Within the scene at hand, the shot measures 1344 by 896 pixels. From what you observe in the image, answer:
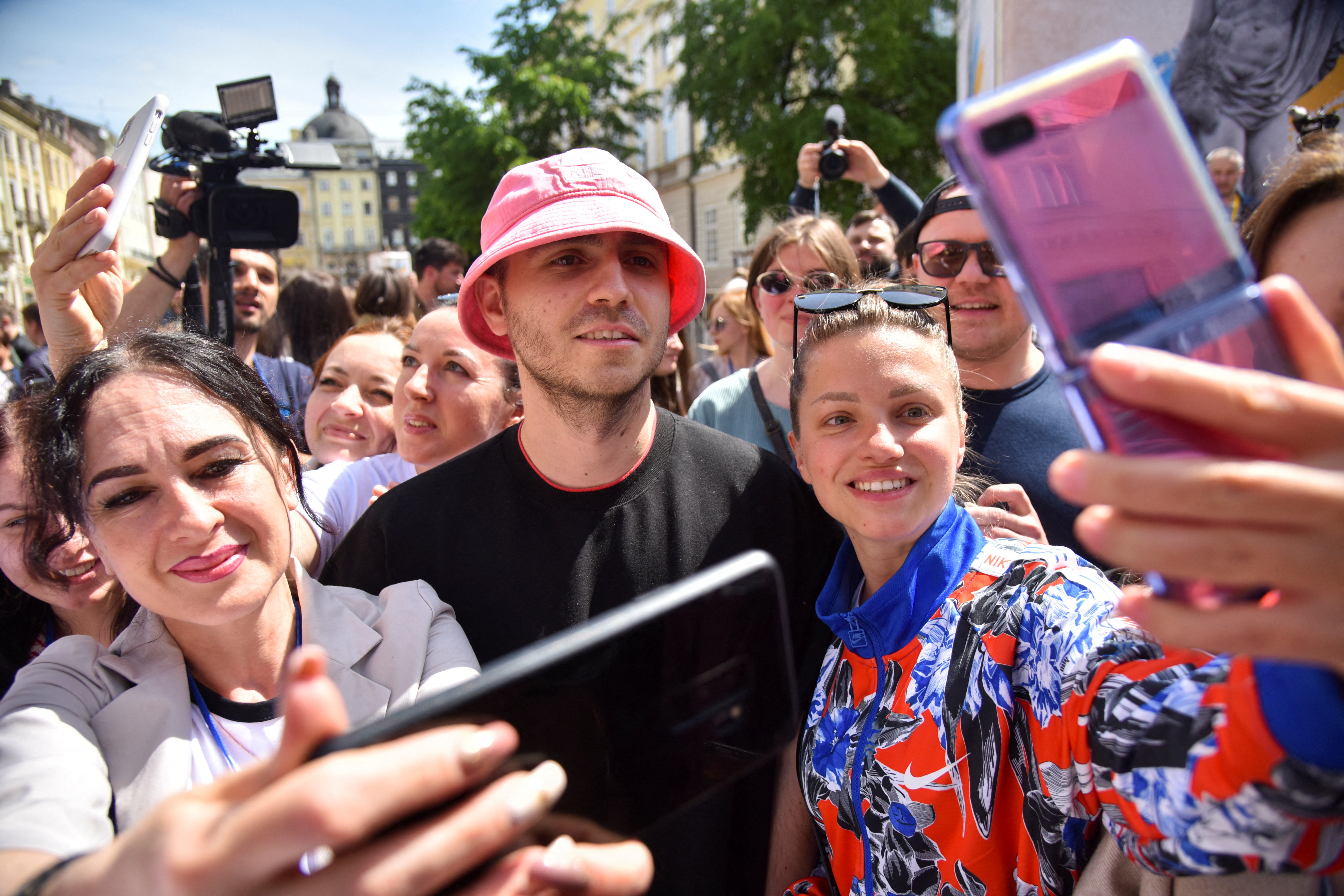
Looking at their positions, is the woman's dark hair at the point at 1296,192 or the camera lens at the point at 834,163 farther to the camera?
the camera lens at the point at 834,163

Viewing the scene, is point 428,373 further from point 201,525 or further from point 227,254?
point 201,525

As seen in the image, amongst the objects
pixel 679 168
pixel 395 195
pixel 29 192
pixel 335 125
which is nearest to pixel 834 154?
pixel 679 168

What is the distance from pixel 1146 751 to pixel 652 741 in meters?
0.63

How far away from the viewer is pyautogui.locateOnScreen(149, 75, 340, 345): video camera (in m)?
3.32

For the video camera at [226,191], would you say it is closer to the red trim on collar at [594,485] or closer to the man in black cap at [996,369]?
the red trim on collar at [594,485]

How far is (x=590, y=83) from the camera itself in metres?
30.1

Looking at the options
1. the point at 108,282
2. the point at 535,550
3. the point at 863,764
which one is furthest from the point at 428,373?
the point at 863,764

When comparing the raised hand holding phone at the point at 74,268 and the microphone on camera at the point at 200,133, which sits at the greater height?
the microphone on camera at the point at 200,133

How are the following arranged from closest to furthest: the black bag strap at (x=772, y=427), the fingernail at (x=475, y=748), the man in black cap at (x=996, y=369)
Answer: the fingernail at (x=475, y=748) → the man in black cap at (x=996, y=369) → the black bag strap at (x=772, y=427)

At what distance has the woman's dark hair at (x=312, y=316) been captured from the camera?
518 cm

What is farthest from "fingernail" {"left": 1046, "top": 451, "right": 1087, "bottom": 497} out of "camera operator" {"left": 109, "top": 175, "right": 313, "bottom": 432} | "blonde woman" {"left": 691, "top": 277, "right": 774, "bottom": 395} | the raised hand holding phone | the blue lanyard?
"blonde woman" {"left": 691, "top": 277, "right": 774, "bottom": 395}

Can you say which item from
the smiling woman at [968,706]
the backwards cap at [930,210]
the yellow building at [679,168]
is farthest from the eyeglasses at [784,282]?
the yellow building at [679,168]

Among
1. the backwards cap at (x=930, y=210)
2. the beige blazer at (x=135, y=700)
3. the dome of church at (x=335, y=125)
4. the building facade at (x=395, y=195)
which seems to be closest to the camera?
the beige blazer at (x=135, y=700)

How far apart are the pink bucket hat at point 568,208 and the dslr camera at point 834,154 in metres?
2.52
